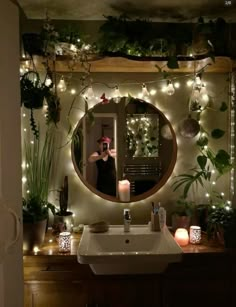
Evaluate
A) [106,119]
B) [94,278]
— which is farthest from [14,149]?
[106,119]

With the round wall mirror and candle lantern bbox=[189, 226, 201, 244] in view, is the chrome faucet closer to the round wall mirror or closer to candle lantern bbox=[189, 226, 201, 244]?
the round wall mirror

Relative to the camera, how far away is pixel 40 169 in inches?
89.4

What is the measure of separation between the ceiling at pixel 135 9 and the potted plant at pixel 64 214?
3.71 ft

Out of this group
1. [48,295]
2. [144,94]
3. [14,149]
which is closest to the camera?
[14,149]

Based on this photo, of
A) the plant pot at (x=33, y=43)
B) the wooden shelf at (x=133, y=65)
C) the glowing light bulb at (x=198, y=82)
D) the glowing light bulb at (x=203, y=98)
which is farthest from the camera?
the glowing light bulb at (x=203, y=98)

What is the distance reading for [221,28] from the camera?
2.09 m

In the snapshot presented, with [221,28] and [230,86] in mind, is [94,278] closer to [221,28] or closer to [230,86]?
[230,86]

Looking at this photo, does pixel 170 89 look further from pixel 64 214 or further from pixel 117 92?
pixel 64 214

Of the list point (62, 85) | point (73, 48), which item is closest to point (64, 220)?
point (62, 85)

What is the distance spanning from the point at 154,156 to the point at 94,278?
926 millimetres

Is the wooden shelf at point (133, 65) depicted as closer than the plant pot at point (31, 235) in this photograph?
No

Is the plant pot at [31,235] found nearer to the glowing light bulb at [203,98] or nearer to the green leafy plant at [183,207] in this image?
the green leafy plant at [183,207]

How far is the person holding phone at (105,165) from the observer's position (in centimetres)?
233

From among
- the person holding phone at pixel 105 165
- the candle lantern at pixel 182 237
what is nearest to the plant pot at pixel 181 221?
the candle lantern at pixel 182 237
